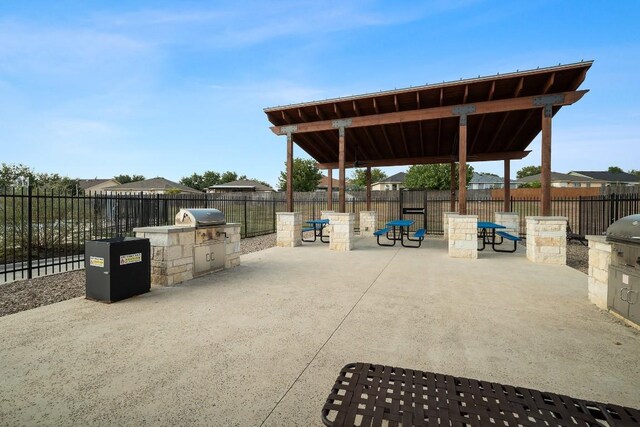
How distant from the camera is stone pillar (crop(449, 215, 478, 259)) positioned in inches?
295

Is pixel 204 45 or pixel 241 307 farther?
pixel 204 45

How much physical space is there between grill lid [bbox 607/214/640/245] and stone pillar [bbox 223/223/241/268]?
249 inches

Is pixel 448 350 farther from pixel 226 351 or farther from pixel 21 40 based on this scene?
pixel 21 40

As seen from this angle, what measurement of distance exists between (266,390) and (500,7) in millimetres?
10851

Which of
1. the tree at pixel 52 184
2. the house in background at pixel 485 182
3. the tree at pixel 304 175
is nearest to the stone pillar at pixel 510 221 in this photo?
the tree at pixel 52 184

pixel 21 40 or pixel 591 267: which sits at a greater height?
pixel 21 40

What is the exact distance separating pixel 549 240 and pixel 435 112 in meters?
4.54

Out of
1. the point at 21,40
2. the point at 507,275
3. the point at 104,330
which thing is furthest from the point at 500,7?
the point at 21,40

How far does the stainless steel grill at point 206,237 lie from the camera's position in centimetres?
545

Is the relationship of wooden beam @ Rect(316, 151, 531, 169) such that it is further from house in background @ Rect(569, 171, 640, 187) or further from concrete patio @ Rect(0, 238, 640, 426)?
house in background @ Rect(569, 171, 640, 187)

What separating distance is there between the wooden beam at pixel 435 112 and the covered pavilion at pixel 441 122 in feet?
0.07

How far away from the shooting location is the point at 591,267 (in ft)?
13.3

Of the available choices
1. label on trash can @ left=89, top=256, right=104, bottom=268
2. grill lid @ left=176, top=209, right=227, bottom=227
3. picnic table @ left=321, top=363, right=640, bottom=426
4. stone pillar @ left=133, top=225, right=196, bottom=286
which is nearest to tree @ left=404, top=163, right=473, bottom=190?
grill lid @ left=176, top=209, right=227, bottom=227

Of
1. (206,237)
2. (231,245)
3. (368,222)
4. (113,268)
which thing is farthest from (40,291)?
(368,222)
